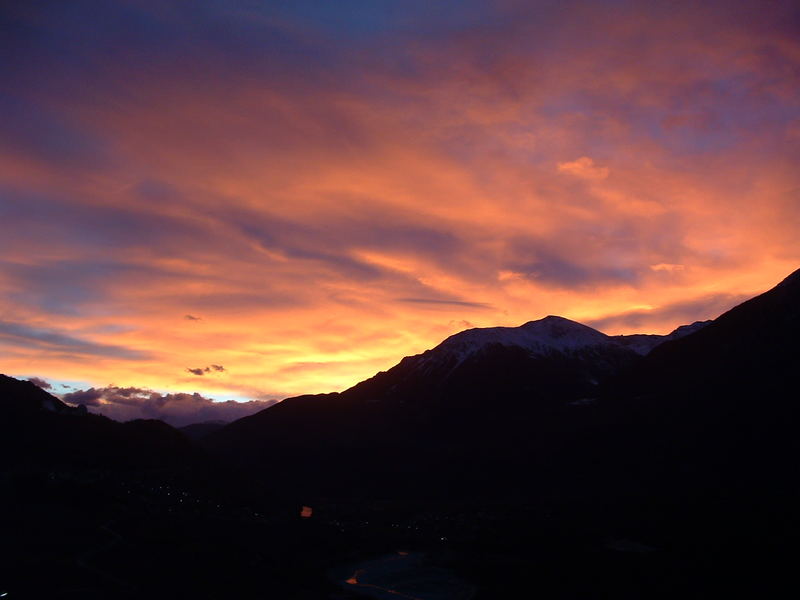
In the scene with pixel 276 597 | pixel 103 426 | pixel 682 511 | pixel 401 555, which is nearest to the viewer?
pixel 276 597

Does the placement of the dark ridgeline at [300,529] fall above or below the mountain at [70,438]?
below

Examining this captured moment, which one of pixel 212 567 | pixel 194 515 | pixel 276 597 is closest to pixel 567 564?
pixel 276 597

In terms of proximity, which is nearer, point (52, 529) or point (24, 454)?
point (52, 529)

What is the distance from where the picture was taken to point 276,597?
314 feet

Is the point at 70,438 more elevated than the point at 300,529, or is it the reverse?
the point at 70,438

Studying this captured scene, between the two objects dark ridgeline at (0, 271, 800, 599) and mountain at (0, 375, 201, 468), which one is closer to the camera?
dark ridgeline at (0, 271, 800, 599)

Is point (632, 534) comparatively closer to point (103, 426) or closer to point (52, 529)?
point (52, 529)

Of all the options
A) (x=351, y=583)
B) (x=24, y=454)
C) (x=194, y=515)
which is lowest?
(x=351, y=583)

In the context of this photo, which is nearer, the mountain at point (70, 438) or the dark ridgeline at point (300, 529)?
the dark ridgeline at point (300, 529)

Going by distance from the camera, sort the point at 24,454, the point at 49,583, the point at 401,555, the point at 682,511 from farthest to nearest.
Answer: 1. the point at 682,511
2. the point at 24,454
3. the point at 401,555
4. the point at 49,583

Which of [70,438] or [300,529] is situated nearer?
[300,529]

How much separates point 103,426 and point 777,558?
164973mm

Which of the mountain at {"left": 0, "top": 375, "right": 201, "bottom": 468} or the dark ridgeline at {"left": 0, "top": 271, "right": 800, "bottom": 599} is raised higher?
the mountain at {"left": 0, "top": 375, "right": 201, "bottom": 468}

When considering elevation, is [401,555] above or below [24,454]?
below
